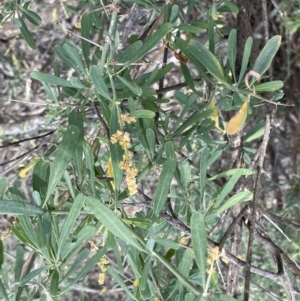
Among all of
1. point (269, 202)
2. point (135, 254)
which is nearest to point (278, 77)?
point (269, 202)

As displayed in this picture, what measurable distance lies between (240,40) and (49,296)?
0.58 meters

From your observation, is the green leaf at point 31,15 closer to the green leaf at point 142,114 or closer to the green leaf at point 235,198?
the green leaf at point 142,114

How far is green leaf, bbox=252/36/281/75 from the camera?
0.57m

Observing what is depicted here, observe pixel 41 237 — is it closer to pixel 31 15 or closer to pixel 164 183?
pixel 164 183

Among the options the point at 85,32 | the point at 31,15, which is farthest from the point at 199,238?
the point at 31,15

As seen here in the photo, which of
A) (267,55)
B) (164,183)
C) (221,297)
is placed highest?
(267,55)

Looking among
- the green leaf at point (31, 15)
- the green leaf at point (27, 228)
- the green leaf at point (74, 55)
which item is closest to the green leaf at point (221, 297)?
the green leaf at point (27, 228)

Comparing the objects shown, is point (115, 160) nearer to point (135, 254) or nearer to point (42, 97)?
point (135, 254)

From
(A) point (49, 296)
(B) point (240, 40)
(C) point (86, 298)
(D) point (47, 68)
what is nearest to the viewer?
(A) point (49, 296)

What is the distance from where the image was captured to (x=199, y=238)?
49cm

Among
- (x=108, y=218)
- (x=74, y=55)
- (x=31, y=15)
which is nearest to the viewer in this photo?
(x=108, y=218)

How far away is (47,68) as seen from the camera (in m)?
1.62

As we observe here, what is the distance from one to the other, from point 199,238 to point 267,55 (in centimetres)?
26

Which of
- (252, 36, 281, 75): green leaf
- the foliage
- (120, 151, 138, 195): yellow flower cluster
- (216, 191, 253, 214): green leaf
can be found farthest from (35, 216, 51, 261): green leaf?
(252, 36, 281, 75): green leaf
